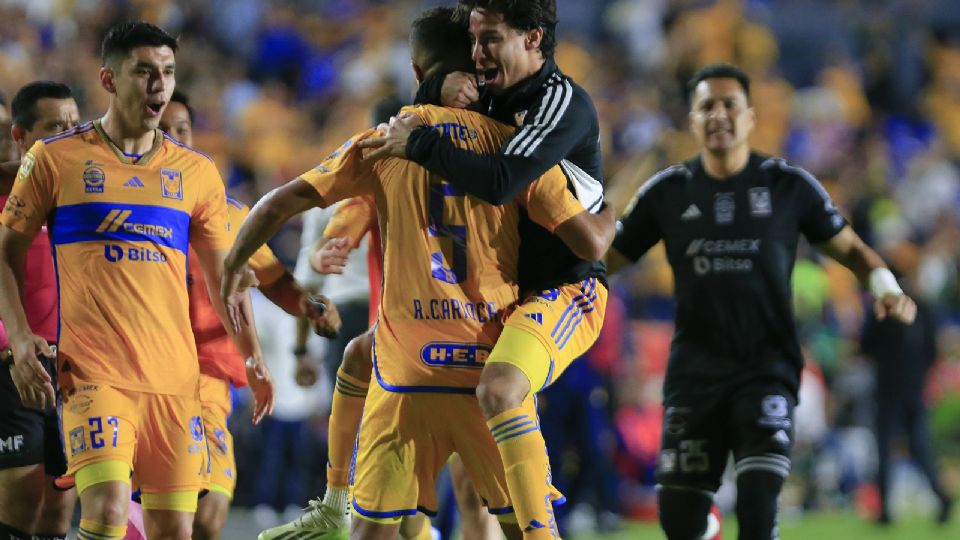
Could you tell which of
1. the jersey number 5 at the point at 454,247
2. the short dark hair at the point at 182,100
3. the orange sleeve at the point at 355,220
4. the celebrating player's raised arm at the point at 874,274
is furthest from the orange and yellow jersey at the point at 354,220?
the celebrating player's raised arm at the point at 874,274

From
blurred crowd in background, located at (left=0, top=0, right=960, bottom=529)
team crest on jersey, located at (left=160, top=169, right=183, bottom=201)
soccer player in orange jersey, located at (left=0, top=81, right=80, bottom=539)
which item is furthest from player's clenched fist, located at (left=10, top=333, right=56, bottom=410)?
blurred crowd in background, located at (left=0, top=0, right=960, bottom=529)

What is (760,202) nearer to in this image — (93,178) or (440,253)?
(440,253)

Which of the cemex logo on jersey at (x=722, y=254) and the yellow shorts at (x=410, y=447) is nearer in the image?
the yellow shorts at (x=410, y=447)

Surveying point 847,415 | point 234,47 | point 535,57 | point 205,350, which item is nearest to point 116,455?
point 205,350

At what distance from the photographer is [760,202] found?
718 cm

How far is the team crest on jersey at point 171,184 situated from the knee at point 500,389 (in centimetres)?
173

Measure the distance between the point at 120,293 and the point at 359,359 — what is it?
104 cm

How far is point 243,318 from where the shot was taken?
249 inches

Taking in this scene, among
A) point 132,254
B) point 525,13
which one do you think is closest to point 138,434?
point 132,254

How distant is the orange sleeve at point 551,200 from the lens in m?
5.25

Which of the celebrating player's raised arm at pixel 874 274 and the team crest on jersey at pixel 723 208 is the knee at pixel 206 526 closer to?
the team crest on jersey at pixel 723 208

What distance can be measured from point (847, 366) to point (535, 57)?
10745 mm

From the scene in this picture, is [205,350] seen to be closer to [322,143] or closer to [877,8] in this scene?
[322,143]

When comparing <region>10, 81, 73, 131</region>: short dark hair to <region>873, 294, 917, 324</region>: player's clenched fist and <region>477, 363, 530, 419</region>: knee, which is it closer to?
<region>477, 363, 530, 419</region>: knee
